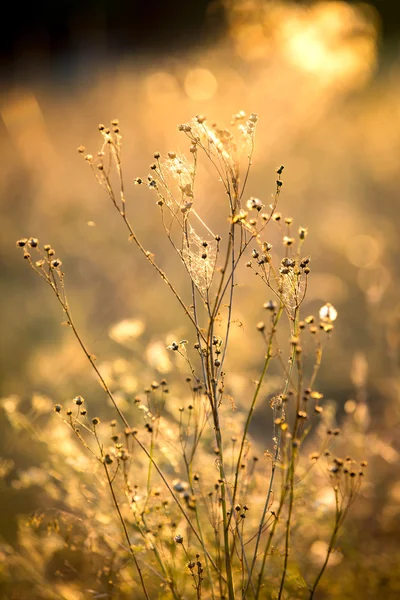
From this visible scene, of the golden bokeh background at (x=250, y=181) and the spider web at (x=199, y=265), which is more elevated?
the golden bokeh background at (x=250, y=181)

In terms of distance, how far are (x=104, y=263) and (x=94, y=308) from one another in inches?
8.9

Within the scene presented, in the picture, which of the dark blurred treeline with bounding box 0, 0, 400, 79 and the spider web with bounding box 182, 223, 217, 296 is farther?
the dark blurred treeline with bounding box 0, 0, 400, 79

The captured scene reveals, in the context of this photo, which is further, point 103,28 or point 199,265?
point 103,28

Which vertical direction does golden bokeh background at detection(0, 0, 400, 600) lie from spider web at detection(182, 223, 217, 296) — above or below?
above

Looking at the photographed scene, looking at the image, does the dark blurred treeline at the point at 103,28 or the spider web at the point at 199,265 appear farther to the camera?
the dark blurred treeline at the point at 103,28

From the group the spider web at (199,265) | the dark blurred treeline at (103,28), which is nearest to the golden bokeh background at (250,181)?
the dark blurred treeline at (103,28)

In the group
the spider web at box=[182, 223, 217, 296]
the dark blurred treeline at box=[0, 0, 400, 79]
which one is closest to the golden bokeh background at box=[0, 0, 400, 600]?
the dark blurred treeline at box=[0, 0, 400, 79]

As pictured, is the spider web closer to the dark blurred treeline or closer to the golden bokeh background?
the golden bokeh background

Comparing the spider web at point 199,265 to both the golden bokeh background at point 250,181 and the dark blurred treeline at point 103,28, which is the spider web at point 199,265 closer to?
the golden bokeh background at point 250,181

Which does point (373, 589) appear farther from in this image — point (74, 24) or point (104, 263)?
point (74, 24)

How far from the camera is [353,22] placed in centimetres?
212

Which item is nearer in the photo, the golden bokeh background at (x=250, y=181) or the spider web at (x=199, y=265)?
the spider web at (x=199, y=265)

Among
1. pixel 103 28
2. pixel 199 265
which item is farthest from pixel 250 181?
pixel 199 265

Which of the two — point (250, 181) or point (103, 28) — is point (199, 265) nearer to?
point (250, 181)
